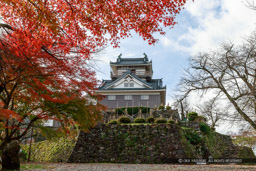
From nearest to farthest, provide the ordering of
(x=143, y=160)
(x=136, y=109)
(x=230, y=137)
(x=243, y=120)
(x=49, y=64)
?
(x=49, y=64)
(x=243, y=120)
(x=143, y=160)
(x=136, y=109)
(x=230, y=137)

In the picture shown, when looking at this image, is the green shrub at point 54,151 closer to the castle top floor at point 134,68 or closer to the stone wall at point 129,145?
the stone wall at point 129,145

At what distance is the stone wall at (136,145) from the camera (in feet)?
49.2

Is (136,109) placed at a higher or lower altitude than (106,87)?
lower

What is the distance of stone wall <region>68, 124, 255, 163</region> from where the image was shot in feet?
49.2

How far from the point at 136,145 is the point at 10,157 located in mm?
8590

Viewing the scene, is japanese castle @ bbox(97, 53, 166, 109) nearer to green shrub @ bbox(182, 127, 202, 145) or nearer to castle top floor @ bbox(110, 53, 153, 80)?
castle top floor @ bbox(110, 53, 153, 80)

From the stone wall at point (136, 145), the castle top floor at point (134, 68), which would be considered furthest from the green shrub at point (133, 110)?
the castle top floor at point (134, 68)

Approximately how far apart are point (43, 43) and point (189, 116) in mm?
17002

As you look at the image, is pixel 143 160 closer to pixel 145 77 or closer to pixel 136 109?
pixel 136 109

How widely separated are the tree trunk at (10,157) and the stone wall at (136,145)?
6.31 m

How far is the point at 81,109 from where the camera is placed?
9352 mm

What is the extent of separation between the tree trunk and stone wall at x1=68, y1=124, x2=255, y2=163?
248 inches

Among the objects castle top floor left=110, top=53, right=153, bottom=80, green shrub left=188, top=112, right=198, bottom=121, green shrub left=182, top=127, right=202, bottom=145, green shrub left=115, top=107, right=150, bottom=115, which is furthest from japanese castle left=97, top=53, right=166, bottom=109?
green shrub left=182, top=127, right=202, bottom=145

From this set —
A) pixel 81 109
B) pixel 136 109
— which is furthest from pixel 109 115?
pixel 81 109
